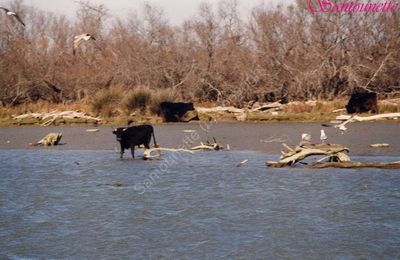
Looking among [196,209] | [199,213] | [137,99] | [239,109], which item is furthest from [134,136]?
[239,109]

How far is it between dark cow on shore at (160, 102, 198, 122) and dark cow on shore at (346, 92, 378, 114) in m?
9.08

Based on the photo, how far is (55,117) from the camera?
4103 cm

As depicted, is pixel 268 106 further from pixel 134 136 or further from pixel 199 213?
pixel 199 213

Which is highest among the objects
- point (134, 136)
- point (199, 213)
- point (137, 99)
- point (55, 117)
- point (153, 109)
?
point (137, 99)

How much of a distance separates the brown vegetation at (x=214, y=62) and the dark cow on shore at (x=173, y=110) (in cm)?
91

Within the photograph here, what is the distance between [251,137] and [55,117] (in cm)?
1708

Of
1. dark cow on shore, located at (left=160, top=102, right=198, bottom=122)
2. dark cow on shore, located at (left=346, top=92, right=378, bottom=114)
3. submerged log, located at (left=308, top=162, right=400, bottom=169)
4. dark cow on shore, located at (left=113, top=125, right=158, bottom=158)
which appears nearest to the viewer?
submerged log, located at (left=308, top=162, right=400, bottom=169)

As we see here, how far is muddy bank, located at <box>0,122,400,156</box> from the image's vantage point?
23.0 meters

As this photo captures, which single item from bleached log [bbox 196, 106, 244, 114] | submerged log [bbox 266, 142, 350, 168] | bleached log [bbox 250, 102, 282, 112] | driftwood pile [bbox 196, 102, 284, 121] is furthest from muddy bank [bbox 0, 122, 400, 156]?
bleached log [bbox 250, 102, 282, 112]

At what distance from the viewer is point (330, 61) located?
45.1m

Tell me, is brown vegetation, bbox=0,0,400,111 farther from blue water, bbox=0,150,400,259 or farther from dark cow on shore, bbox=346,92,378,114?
blue water, bbox=0,150,400,259

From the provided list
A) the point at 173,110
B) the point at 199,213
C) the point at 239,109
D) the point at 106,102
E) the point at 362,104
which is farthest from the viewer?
the point at 239,109

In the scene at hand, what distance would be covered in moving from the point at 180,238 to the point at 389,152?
12.3m

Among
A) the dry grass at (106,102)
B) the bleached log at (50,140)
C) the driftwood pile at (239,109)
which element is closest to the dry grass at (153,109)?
the dry grass at (106,102)
